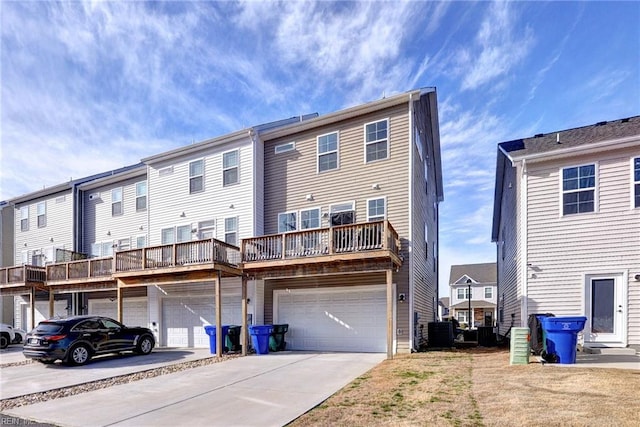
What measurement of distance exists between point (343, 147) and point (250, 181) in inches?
152

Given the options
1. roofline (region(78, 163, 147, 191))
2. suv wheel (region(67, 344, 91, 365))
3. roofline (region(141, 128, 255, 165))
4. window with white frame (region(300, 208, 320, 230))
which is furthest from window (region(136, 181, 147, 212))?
window with white frame (region(300, 208, 320, 230))

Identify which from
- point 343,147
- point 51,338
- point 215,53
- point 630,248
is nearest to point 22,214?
point 51,338

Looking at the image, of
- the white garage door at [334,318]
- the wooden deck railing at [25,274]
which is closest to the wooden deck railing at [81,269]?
the wooden deck railing at [25,274]

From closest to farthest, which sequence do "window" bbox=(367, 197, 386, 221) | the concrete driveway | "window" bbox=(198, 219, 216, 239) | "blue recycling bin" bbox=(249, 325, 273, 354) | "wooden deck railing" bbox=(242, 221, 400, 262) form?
the concrete driveway < "wooden deck railing" bbox=(242, 221, 400, 262) < "blue recycling bin" bbox=(249, 325, 273, 354) < "window" bbox=(367, 197, 386, 221) < "window" bbox=(198, 219, 216, 239)

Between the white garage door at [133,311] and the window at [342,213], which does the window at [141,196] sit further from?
the window at [342,213]

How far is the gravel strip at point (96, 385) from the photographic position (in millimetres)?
7004

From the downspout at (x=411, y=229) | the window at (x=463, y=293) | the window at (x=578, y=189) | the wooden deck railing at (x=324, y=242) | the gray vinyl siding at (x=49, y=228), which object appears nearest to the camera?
the window at (x=578, y=189)

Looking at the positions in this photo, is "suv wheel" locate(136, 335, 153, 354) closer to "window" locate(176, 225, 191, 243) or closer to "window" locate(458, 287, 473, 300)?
"window" locate(176, 225, 191, 243)

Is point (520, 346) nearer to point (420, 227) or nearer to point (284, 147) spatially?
point (420, 227)

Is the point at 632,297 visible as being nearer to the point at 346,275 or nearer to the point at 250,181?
the point at 346,275

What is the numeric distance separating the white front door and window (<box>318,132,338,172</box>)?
8766mm

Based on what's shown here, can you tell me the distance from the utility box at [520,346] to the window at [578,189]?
14.9 ft

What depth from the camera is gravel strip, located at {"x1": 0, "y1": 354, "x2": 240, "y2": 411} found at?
23.0 feet

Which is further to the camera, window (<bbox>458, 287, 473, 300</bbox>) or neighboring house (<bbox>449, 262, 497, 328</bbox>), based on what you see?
window (<bbox>458, 287, 473, 300</bbox>)
